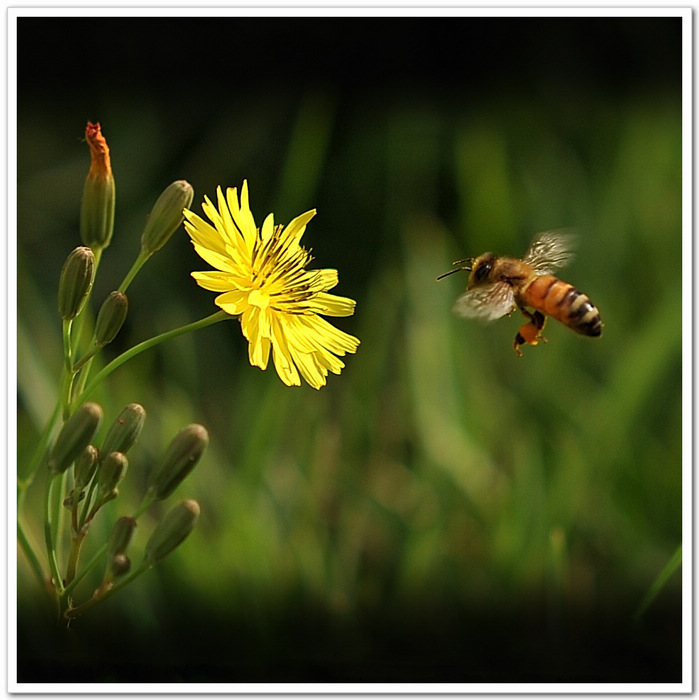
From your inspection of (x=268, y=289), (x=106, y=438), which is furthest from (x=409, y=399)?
(x=106, y=438)

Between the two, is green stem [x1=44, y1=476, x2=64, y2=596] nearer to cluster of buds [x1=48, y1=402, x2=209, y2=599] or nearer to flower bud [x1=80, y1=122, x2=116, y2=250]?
cluster of buds [x1=48, y1=402, x2=209, y2=599]

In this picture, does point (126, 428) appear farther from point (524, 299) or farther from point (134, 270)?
point (524, 299)

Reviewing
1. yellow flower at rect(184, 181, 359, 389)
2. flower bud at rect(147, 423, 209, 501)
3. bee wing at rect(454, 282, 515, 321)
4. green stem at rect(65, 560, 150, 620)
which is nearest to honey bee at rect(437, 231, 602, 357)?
bee wing at rect(454, 282, 515, 321)

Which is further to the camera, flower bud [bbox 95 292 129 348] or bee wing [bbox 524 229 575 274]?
bee wing [bbox 524 229 575 274]

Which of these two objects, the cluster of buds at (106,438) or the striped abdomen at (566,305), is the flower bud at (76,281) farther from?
the striped abdomen at (566,305)

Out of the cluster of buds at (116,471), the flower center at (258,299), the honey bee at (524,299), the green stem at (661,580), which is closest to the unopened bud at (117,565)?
the cluster of buds at (116,471)

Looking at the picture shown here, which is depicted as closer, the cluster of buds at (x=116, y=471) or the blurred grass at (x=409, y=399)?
the cluster of buds at (x=116, y=471)
